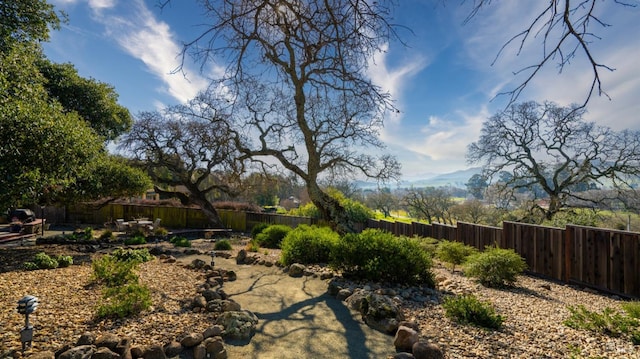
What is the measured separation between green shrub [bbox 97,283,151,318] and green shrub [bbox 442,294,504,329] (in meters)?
3.70

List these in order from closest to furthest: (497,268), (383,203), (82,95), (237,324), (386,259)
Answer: (237,324)
(386,259)
(497,268)
(82,95)
(383,203)

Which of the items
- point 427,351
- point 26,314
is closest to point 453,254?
point 427,351

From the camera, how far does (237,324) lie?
3314 millimetres

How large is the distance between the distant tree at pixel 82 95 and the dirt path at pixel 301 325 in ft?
27.7

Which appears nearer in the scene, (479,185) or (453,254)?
(453,254)

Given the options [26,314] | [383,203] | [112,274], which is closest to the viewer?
[26,314]

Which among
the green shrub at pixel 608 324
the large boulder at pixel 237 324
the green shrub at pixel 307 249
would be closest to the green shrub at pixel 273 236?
the green shrub at pixel 307 249

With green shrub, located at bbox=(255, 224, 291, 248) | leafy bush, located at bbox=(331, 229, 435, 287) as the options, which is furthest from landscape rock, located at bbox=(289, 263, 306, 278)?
green shrub, located at bbox=(255, 224, 291, 248)

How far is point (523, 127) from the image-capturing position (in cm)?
1457

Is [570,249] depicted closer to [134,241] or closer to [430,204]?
[134,241]

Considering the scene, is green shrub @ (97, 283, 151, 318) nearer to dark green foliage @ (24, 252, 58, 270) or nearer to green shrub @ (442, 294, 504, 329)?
dark green foliage @ (24, 252, 58, 270)

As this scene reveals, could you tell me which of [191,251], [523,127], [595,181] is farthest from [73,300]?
[595,181]

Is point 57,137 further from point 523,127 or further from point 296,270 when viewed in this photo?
point 523,127

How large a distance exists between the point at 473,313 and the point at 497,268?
2231 millimetres
